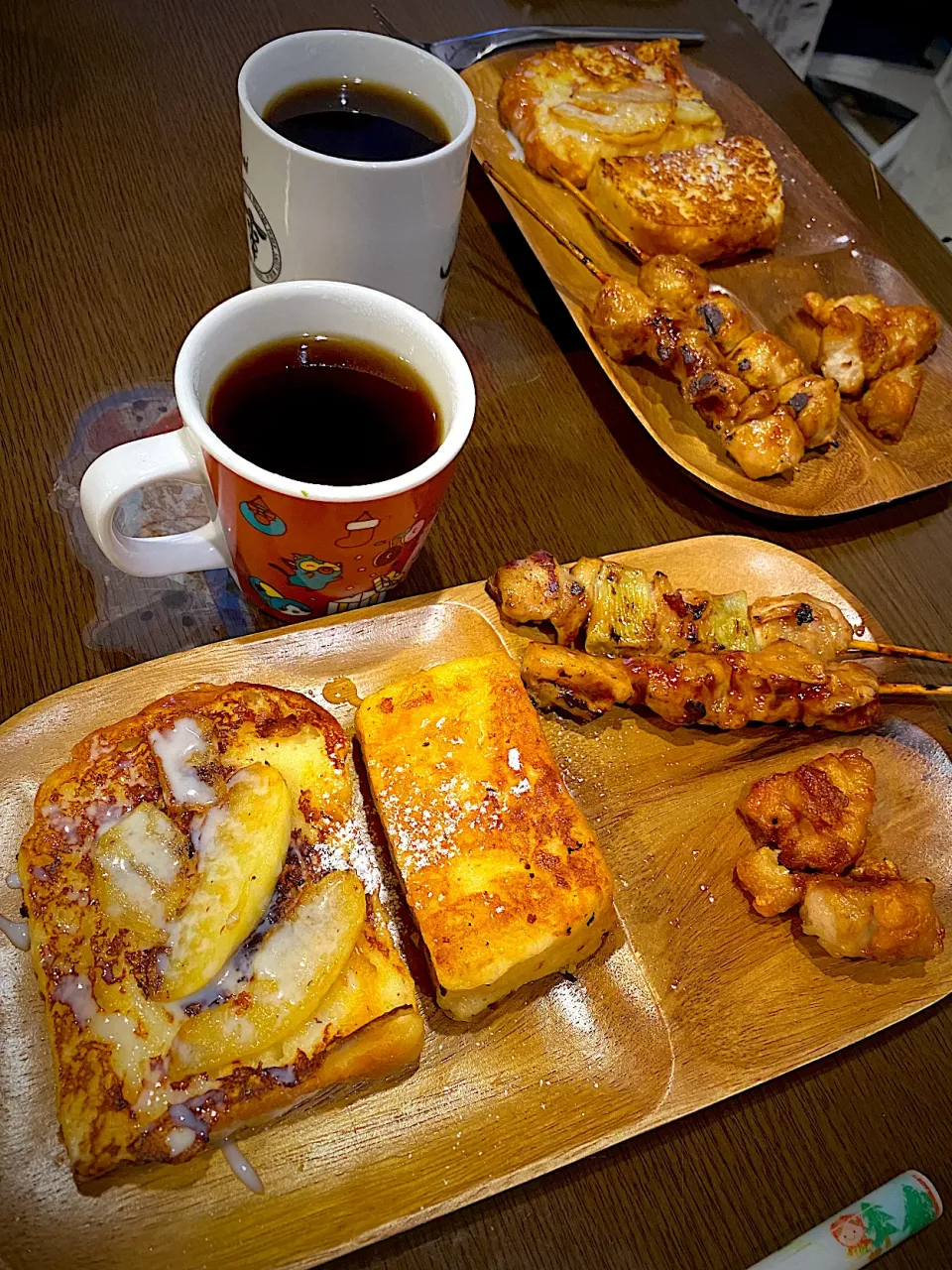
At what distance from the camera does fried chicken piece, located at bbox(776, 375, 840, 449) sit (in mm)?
2045

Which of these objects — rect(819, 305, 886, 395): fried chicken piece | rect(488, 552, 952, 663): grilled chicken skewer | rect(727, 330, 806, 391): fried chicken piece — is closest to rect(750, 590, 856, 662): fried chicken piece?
rect(488, 552, 952, 663): grilled chicken skewer

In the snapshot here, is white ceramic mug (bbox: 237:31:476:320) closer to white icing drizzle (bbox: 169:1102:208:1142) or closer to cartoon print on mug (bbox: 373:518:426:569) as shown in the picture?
cartoon print on mug (bbox: 373:518:426:569)

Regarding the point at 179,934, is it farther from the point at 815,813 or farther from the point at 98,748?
the point at 815,813

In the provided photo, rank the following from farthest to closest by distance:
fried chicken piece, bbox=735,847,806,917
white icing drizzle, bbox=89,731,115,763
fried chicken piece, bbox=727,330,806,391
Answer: fried chicken piece, bbox=727,330,806,391, fried chicken piece, bbox=735,847,806,917, white icing drizzle, bbox=89,731,115,763

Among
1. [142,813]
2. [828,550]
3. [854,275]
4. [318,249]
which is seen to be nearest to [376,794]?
[142,813]

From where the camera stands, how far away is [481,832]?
4.41ft

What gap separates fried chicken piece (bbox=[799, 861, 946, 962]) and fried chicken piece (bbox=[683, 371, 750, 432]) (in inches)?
39.6

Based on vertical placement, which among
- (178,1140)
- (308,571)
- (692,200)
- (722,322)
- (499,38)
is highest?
(499,38)

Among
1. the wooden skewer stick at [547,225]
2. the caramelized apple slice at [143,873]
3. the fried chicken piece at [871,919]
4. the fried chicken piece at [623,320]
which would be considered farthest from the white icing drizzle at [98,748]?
the wooden skewer stick at [547,225]

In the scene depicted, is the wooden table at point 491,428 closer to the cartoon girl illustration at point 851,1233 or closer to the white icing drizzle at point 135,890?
the cartoon girl illustration at point 851,1233

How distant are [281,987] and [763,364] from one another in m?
1.63

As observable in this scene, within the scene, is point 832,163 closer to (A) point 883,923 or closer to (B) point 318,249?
(B) point 318,249

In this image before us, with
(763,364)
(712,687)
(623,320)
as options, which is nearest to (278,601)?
(712,687)

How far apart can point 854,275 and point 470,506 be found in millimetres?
1277
